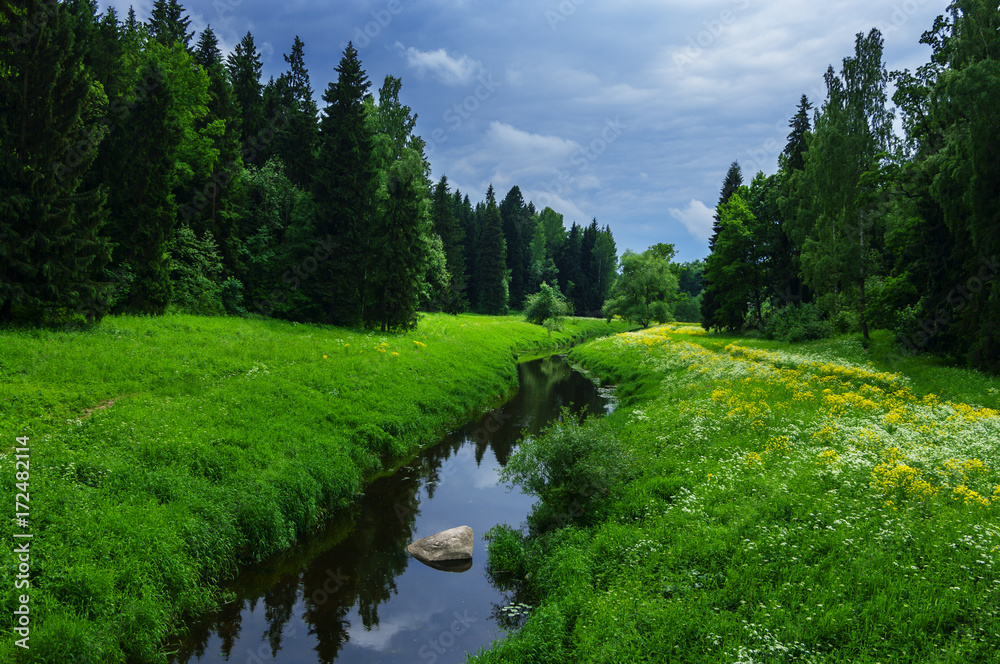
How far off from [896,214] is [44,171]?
4564 centimetres

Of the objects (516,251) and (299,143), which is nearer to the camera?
(299,143)

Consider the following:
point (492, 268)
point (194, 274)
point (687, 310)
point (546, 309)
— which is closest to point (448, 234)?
point (492, 268)

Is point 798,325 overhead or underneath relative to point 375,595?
overhead

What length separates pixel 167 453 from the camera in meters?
11.6

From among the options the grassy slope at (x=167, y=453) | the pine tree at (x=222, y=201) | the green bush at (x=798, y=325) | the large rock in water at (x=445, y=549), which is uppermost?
the pine tree at (x=222, y=201)

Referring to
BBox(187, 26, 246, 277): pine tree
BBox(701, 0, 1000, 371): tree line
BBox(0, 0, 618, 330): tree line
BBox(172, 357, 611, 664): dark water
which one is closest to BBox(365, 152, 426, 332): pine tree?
BBox(0, 0, 618, 330): tree line

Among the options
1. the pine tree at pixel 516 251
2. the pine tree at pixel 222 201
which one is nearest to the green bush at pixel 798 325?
the pine tree at pixel 222 201

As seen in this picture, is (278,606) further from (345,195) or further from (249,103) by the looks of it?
(249,103)

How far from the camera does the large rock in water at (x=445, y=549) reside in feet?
38.7

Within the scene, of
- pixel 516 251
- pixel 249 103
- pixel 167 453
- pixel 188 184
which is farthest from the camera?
pixel 516 251

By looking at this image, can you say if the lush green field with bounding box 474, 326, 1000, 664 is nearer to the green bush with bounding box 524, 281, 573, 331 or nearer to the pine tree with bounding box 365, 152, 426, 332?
the pine tree with bounding box 365, 152, 426, 332

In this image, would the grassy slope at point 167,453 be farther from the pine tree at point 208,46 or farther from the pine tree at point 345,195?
the pine tree at point 208,46

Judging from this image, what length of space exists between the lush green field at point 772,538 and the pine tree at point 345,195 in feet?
87.6

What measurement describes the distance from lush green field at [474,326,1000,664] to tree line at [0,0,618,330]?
20.4 m
